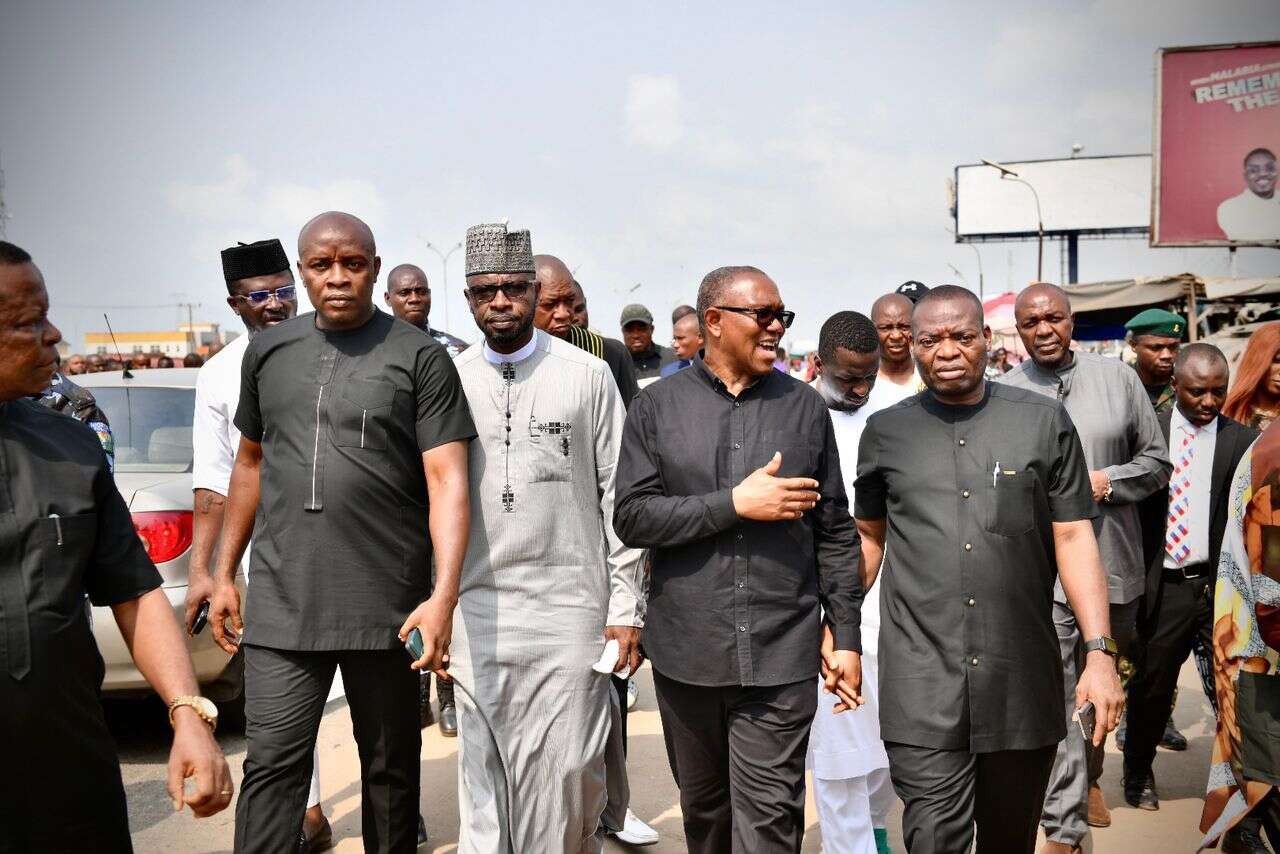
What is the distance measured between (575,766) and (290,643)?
3.47 ft

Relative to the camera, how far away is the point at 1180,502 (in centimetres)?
537

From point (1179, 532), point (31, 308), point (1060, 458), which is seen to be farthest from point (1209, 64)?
point (31, 308)

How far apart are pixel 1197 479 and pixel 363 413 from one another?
4.07 m

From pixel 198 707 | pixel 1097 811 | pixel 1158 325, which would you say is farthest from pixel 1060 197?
pixel 198 707

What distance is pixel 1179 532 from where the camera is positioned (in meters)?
5.34

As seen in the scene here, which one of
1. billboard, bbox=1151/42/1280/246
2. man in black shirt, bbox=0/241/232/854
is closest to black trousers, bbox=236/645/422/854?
man in black shirt, bbox=0/241/232/854

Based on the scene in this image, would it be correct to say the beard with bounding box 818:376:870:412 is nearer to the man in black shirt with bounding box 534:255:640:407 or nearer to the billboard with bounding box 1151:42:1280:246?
the man in black shirt with bounding box 534:255:640:407

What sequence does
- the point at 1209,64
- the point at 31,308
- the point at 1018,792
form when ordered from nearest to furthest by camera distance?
1. the point at 31,308
2. the point at 1018,792
3. the point at 1209,64

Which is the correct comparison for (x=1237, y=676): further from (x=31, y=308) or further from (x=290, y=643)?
(x=31, y=308)

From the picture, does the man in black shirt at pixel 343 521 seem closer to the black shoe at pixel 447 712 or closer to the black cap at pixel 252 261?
the black cap at pixel 252 261

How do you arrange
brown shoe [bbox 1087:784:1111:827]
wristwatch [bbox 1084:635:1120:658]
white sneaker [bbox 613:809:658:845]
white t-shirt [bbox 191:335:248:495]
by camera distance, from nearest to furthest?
wristwatch [bbox 1084:635:1120:658]
white t-shirt [bbox 191:335:248:495]
white sneaker [bbox 613:809:658:845]
brown shoe [bbox 1087:784:1111:827]

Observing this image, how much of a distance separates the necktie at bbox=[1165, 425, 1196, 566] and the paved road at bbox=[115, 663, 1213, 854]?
1.23 meters

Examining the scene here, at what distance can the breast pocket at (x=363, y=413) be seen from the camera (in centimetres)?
352

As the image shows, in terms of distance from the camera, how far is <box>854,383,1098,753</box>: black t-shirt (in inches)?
130
